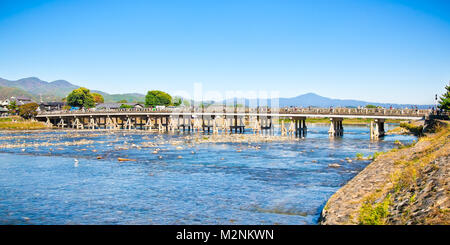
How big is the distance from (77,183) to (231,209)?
42.2 feet

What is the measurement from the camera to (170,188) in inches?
960

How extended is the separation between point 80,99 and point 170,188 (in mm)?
144231

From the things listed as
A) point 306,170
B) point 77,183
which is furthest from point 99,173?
point 306,170

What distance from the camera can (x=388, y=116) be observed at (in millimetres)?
62938

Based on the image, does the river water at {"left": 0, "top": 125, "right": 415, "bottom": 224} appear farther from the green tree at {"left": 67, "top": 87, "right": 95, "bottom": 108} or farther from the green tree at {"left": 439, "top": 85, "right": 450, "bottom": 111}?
the green tree at {"left": 67, "top": 87, "right": 95, "bottom": 108}

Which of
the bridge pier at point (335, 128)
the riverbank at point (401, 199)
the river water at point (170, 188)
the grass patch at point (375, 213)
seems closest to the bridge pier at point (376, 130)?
the bridge pier at point (335, 128)

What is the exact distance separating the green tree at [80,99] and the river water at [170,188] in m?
121

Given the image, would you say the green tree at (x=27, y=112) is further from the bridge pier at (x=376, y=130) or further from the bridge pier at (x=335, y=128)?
the bridge pier at (x=376, y=130)

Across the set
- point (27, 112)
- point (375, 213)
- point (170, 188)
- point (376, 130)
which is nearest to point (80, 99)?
point (27, 112)

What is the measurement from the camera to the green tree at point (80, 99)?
155 m

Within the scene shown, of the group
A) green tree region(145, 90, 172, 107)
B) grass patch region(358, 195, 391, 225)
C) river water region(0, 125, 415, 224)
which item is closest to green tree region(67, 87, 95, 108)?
green tree region(145, 90, 172, 107)
